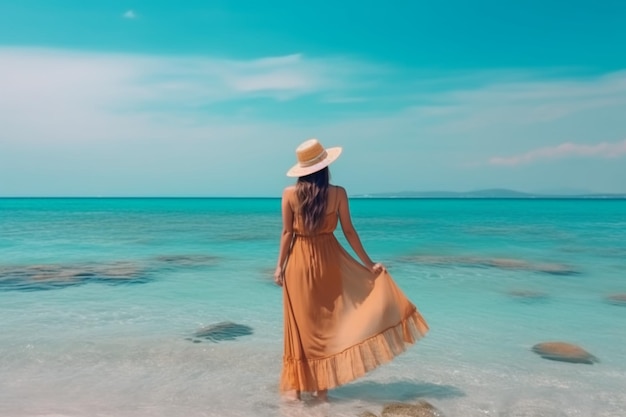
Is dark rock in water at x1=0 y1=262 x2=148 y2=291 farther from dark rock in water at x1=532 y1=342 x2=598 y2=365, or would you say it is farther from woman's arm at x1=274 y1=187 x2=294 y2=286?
dark rock in water at x1=532 y1=342 x2=598 y2=365

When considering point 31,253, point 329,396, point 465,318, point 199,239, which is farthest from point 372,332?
point 199,239

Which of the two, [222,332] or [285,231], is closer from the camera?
[285,231]

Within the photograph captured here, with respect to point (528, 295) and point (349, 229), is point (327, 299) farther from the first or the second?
point (528, 295)

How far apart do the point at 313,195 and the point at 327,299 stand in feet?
3.22

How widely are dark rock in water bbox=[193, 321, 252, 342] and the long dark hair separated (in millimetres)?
3603

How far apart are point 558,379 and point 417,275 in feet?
26.2

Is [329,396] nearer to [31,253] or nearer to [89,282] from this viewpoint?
[89,282]

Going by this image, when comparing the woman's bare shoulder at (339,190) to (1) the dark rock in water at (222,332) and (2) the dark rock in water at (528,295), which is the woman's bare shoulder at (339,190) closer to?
(1) the dark rock in water at (222,332)

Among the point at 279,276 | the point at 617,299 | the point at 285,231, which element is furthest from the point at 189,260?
the point at 285,231

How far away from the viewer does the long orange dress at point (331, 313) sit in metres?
4.91

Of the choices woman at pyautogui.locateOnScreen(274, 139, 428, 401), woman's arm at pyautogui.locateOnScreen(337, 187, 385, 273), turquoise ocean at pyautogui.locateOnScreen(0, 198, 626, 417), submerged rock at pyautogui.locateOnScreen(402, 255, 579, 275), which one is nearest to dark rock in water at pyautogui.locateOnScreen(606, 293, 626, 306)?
turquoise ocean at pyautogui.locateOnScreen(0, 198, 626, 417)

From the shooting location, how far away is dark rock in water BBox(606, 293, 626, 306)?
10.8 m

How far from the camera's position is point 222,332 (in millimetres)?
8125

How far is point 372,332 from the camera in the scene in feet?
16.0
